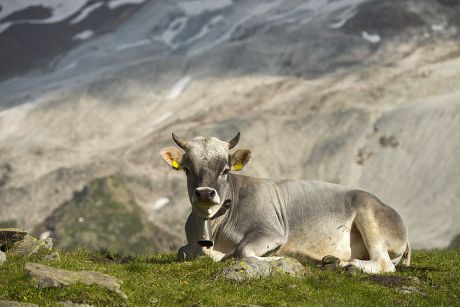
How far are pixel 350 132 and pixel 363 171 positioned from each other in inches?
401

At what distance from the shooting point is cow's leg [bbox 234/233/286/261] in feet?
48.8

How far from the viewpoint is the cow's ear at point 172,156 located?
1535cm

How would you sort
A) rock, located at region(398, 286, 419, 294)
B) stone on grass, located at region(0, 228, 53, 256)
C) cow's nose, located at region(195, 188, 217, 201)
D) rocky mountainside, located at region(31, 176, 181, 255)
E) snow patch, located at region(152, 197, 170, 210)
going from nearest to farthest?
rock, located at region(398, 286, 419, 294) < cow's nose, located at region(195, 188, 217, 201) < stone on grass, located at region(0, 228, 53, 256) < rocky mountainside, located at region(31, 176, 181, 255) < snow patch, located at region(152, 197, 170, 210)

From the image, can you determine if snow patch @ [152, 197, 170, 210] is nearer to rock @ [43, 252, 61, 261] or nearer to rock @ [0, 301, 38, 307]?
rock @ [43, 252, 61, 261]

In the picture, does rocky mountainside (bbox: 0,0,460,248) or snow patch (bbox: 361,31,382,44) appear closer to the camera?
rocky mountainside (bbox: 0,0,460,248)

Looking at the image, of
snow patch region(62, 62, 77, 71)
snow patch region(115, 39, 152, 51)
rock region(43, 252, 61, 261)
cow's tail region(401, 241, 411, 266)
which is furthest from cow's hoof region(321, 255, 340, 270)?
snow patch region(115, 39, 152, 51)

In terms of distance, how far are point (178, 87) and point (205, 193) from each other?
145283mm

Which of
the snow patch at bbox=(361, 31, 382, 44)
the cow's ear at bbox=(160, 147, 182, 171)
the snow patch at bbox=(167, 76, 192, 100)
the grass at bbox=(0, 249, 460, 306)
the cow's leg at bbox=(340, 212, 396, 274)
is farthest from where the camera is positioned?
the snow patch at bbox=(361, 31, 382, 44)

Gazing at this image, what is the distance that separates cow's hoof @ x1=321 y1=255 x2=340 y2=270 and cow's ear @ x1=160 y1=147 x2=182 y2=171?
371 cm

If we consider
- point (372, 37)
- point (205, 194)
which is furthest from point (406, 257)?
point (372, 37)

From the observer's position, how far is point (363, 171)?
401ft

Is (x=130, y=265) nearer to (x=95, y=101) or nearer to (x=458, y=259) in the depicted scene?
(x=458, y=259)

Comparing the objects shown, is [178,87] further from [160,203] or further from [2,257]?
[2,257]

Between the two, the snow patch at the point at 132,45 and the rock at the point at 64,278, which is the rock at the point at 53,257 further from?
the snow patch at the point at 132,45
